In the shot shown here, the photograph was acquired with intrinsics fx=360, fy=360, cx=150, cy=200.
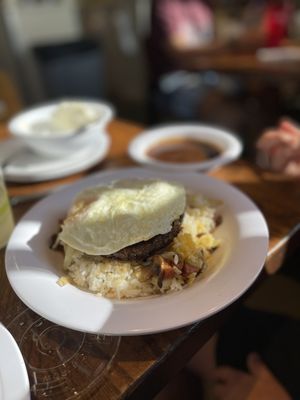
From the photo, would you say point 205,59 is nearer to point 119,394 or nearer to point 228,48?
point 228,48

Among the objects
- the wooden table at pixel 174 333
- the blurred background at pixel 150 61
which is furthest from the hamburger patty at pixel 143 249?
the blurred background at pixel 150 61

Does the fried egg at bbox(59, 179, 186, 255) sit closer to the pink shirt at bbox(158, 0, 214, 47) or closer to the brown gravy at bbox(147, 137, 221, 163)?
the brown gravy at bbox(147, 137, 221, 163)

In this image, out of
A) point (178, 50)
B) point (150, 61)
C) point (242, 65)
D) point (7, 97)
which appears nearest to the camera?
point (7, 97)

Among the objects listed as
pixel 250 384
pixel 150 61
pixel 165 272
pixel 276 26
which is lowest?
pixel 250 384

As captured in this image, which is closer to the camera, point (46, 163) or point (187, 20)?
point (46, 163)

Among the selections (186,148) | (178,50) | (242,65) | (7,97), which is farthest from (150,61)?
(186,148)

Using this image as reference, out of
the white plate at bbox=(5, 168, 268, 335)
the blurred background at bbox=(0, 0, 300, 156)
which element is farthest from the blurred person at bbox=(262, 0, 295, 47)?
the white plate at bbox=(5, 168, 268, 335)

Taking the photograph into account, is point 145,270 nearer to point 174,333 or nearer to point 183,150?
point 174,333

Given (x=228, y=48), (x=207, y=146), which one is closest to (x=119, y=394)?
(x=207, y=146)

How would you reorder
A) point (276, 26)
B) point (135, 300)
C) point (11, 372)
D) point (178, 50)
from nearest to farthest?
point (11, 372), point (135, 300), point (276, 26), point (178, 50)
